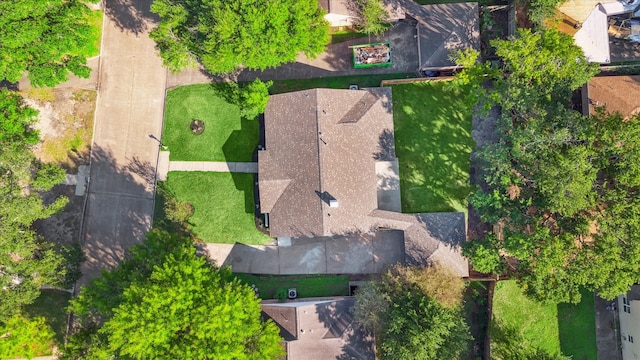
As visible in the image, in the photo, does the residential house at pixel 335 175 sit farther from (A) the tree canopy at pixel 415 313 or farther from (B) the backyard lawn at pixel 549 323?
(B) the backyard lawn at pixel 549 323

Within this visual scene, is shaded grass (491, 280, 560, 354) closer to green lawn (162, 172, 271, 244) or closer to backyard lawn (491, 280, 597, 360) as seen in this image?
backyard lawn (491, 280, 597, 360)

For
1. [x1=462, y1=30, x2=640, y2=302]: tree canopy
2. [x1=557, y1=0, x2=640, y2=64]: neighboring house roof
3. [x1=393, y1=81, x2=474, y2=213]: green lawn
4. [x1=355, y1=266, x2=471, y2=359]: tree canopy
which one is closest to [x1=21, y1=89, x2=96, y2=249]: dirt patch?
[x1=355, y1=266, x2=471, y2=359]: tree canopy

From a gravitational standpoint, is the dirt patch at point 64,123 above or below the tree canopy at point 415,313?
above

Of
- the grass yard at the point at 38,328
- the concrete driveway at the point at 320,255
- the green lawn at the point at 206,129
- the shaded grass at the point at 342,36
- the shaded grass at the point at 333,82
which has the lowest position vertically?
the grass yard at the point at 38,328

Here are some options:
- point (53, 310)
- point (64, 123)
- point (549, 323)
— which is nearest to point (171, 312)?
point (53, 310)

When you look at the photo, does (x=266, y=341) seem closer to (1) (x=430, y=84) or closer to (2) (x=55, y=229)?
(2) (x=55, y=229)

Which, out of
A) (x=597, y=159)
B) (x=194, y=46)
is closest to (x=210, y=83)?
(x=194, y=46)

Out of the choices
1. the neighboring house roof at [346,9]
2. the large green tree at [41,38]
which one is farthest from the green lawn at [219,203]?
the neighboring house roof at [346,9]
